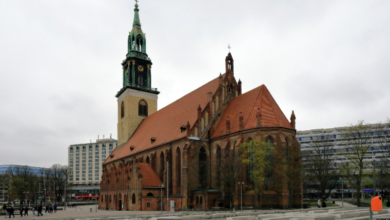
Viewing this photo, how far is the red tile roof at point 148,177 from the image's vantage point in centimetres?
5150

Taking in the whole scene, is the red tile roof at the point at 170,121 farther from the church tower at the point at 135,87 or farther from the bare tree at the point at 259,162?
the bare tree at the point at 259,162

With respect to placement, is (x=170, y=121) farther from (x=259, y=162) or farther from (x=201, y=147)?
(x=259, y=162)

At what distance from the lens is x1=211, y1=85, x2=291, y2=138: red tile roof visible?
4400 centimetres

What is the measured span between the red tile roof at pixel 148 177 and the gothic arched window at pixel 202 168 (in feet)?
25.8

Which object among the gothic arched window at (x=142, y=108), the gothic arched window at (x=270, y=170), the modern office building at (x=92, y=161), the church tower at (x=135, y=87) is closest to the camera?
the gothic arched window at (x=270, y=170)

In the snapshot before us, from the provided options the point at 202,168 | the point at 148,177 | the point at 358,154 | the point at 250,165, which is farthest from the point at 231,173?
the point at 358,154

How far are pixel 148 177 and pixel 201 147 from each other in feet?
32.1

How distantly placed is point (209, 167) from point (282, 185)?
1124 cm

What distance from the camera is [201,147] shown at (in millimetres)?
49250

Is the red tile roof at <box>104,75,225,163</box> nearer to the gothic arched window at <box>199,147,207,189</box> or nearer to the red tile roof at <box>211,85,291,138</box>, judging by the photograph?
the gothic arched window at <box>199,147,207,189</box>

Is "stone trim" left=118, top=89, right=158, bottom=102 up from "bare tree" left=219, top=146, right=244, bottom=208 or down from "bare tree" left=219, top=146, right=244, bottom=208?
up

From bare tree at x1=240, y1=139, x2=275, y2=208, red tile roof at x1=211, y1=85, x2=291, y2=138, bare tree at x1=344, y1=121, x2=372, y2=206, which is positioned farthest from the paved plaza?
bare tree at x1=344, y1=121, x2=372, y2=206

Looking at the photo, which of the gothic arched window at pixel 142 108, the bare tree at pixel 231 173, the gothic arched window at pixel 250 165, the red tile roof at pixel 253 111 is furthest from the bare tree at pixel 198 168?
the gothic arched window at pixel 142 108

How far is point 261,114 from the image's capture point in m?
44.0
